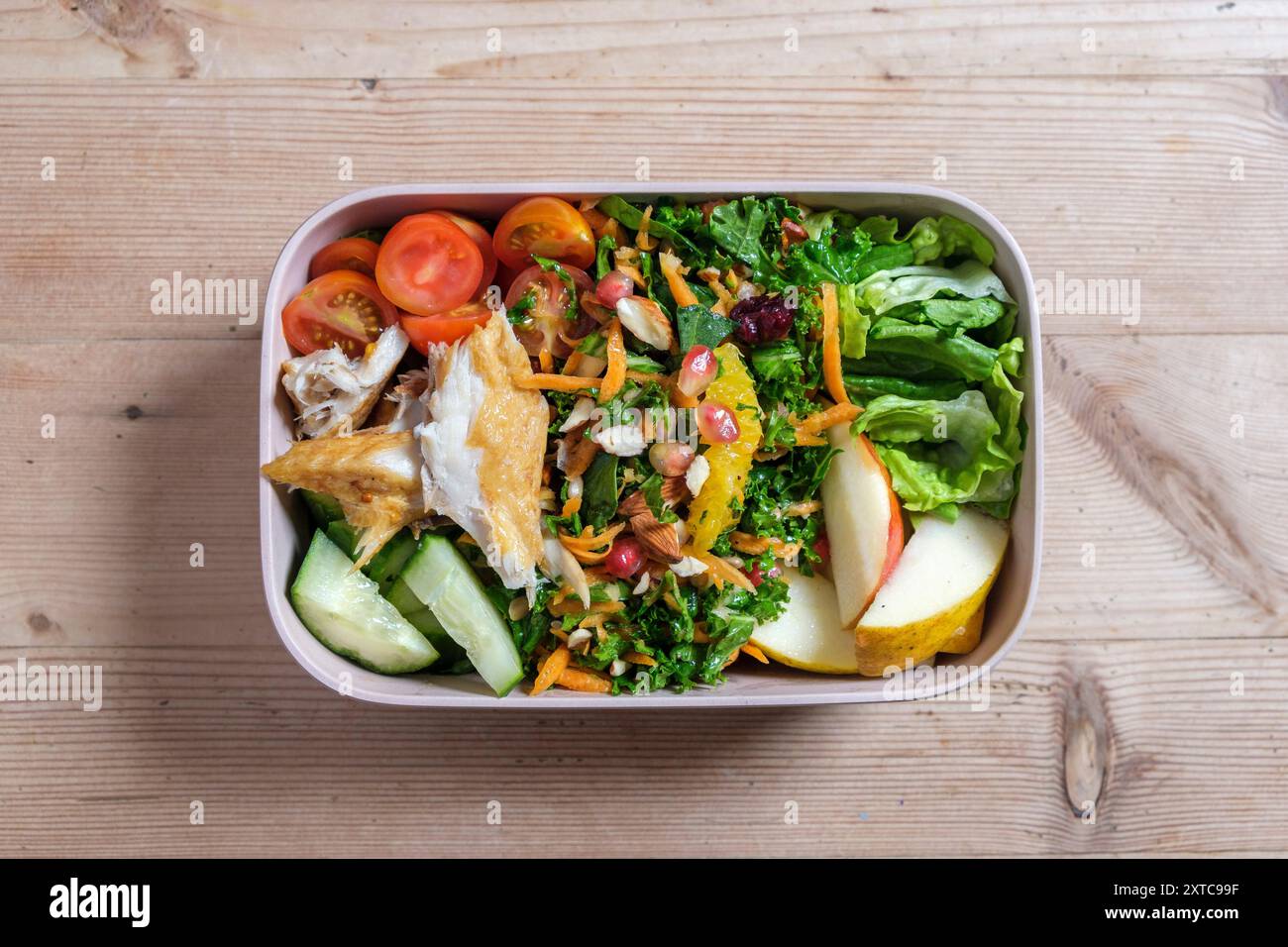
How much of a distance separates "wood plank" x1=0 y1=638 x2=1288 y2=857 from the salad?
13.8 inches

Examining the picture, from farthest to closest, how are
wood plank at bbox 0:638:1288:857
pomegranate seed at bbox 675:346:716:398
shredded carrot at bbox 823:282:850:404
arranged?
wood plank at bbox 0:638:1288:857, shredded carrot at bbox 823:282:850:404, pomegranate seed at bbox 675:346:716:398

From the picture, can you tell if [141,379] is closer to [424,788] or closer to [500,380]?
[500,380]

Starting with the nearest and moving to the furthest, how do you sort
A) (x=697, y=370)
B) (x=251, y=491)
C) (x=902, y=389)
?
1. (x=697, y=370)
2. (x=902, y=389)
3. (x=251, y=491)

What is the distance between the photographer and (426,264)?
201 cm

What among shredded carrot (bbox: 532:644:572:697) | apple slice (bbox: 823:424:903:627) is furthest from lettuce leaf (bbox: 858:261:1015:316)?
shredded carrot (bbox: 532:644:572:697)

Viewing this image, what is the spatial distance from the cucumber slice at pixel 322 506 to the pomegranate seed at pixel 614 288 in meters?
0.70

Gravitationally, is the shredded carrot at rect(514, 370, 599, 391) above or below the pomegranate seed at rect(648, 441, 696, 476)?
above

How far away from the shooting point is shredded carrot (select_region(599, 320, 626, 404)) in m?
1.92

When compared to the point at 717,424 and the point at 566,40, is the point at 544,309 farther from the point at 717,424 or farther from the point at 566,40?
the point at 566,40

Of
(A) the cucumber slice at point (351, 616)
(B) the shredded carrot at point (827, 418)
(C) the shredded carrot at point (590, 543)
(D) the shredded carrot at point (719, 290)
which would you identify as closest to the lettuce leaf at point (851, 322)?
(B) the shredded carrot at point (827, 418)

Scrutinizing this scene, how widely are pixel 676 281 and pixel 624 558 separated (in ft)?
1.90

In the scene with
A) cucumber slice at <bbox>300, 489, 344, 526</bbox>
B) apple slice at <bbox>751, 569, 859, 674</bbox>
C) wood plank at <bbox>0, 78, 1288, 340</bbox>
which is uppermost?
wood plank at <bbox>0, 78, 1288, 340</bbox>

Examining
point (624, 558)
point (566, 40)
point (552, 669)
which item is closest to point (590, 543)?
point (624, 558)

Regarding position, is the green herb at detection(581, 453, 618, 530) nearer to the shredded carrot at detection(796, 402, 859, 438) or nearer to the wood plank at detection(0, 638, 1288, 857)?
the shredded carrot at detection(796, 402, 859, 438)
